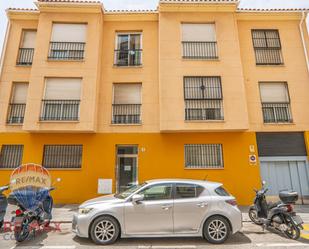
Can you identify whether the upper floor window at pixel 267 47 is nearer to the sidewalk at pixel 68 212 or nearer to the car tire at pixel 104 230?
the sidewalk at pixel 68 212

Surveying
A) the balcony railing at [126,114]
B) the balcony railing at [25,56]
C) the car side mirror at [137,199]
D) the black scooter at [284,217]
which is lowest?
the black scooter at [284,217]

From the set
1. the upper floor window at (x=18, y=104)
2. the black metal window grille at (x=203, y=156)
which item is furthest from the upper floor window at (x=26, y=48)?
the black metal window grille at (x=203, y=156)

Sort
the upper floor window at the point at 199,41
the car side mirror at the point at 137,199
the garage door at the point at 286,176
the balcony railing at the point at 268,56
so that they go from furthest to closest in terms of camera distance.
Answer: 1. the balcony railing at the point at 268,56
2. the upper floor window at the point at 199,41
3. the garage door at the point at 286,176
4. the car side mirror at the point at 137,199

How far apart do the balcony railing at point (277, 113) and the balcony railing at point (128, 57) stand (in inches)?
290

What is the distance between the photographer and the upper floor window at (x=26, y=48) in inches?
451

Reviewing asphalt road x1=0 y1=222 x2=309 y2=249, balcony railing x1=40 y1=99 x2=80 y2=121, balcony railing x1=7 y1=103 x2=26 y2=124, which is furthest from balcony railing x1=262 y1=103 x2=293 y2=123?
balcony railing x1=7 y1=103 x2=26 y2=124

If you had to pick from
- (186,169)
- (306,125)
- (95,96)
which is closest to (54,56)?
(95,96)

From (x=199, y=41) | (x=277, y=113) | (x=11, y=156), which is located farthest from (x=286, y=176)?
(x=11, y=156)

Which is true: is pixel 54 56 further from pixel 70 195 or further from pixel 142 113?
pixel 70 195

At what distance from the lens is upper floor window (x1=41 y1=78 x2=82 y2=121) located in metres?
10.3

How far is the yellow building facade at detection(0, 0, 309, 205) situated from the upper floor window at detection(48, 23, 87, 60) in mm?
55

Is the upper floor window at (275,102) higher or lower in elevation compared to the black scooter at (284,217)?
higher

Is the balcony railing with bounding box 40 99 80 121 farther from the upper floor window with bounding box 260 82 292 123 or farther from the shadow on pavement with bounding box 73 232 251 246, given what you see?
the upper floor window with bounding box 260 82 292 123

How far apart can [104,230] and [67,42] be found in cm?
1006
